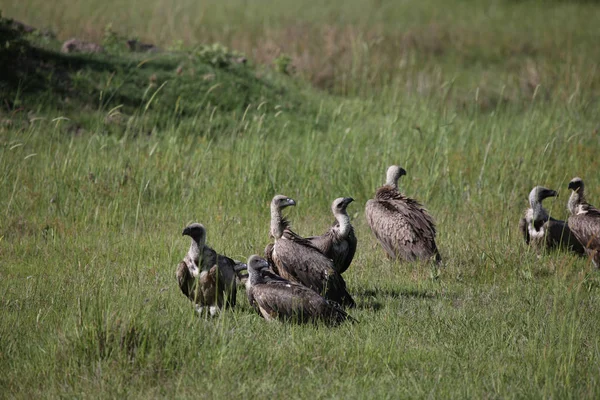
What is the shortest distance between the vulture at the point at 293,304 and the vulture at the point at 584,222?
317 cm

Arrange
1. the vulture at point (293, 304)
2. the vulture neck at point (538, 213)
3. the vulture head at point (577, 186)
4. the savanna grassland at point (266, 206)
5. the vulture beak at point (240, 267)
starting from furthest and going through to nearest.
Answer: the vulture head at point (577, 186) → the vulture neck at point (538, 213) → the vulture beak at point (240, 267) → the vulture at point (293, 304) → the savanna grassland at point (266, 206)

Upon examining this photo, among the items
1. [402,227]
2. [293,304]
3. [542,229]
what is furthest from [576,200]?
[293,304]

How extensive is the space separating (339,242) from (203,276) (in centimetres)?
149

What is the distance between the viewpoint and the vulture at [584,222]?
7980mm

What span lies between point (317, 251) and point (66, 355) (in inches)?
95.9

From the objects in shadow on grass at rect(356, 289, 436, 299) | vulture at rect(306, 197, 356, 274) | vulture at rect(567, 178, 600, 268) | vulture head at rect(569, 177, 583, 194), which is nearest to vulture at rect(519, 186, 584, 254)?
vulture at rect(567, 178, 600, 268)

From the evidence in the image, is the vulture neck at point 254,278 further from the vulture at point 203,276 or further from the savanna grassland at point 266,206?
the savanna grassland at point 266,206

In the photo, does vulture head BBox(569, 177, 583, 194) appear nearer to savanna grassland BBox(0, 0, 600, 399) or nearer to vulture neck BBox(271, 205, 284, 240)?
savanna grassland BBox(0, 0, 600, 399)

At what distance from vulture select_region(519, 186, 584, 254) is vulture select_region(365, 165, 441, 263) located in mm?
1178

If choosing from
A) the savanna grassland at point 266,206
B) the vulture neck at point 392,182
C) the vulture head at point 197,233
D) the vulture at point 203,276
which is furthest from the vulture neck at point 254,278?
the vulture neck at point 392,182

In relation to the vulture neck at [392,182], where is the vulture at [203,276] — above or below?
below

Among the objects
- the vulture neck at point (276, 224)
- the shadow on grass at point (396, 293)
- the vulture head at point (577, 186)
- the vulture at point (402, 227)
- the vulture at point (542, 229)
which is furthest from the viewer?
the vulture head at point (577, 186)

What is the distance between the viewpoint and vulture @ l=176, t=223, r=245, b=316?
6.07m

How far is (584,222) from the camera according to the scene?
321 inches
